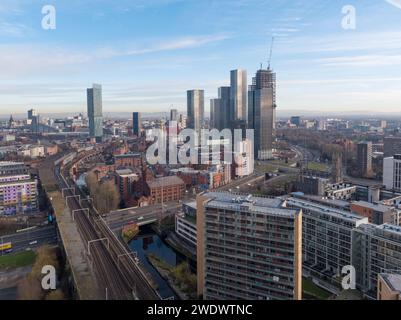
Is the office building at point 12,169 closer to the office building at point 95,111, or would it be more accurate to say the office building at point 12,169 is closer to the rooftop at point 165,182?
the rooftop at point 165,182

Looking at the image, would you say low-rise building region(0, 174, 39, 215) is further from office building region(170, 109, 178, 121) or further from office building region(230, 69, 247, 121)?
office building region(170, 109, 178, 121)

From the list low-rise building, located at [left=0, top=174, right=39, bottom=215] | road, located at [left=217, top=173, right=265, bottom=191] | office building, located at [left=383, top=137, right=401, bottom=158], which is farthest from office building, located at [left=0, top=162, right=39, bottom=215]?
office building, located at [left=383, top=137, right=401, bottom=158]

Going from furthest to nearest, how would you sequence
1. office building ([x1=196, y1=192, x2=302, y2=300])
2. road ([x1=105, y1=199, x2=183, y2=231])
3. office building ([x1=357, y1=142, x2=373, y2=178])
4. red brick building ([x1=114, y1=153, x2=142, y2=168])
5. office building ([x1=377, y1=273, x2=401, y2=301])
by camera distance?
red brick building ([x1=114, y1=153, x2=142, y2=168]) → office building ([x1=357, y1=142, x2=373, y2=178]) → road ([x1=105, y1=199, x2=183, y2=231]) → office building ([x1=196, y1=192, x2=302, y2=300]) → office building ([x1=377, y1=273, x2=401, y2=301])

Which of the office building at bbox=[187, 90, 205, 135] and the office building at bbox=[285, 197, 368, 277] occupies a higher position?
the office building at bbox=[187, 90, 205, 135]

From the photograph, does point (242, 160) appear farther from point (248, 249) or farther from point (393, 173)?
point (248, 249)

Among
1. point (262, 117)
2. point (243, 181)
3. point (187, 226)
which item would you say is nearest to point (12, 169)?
point (187, 226)
